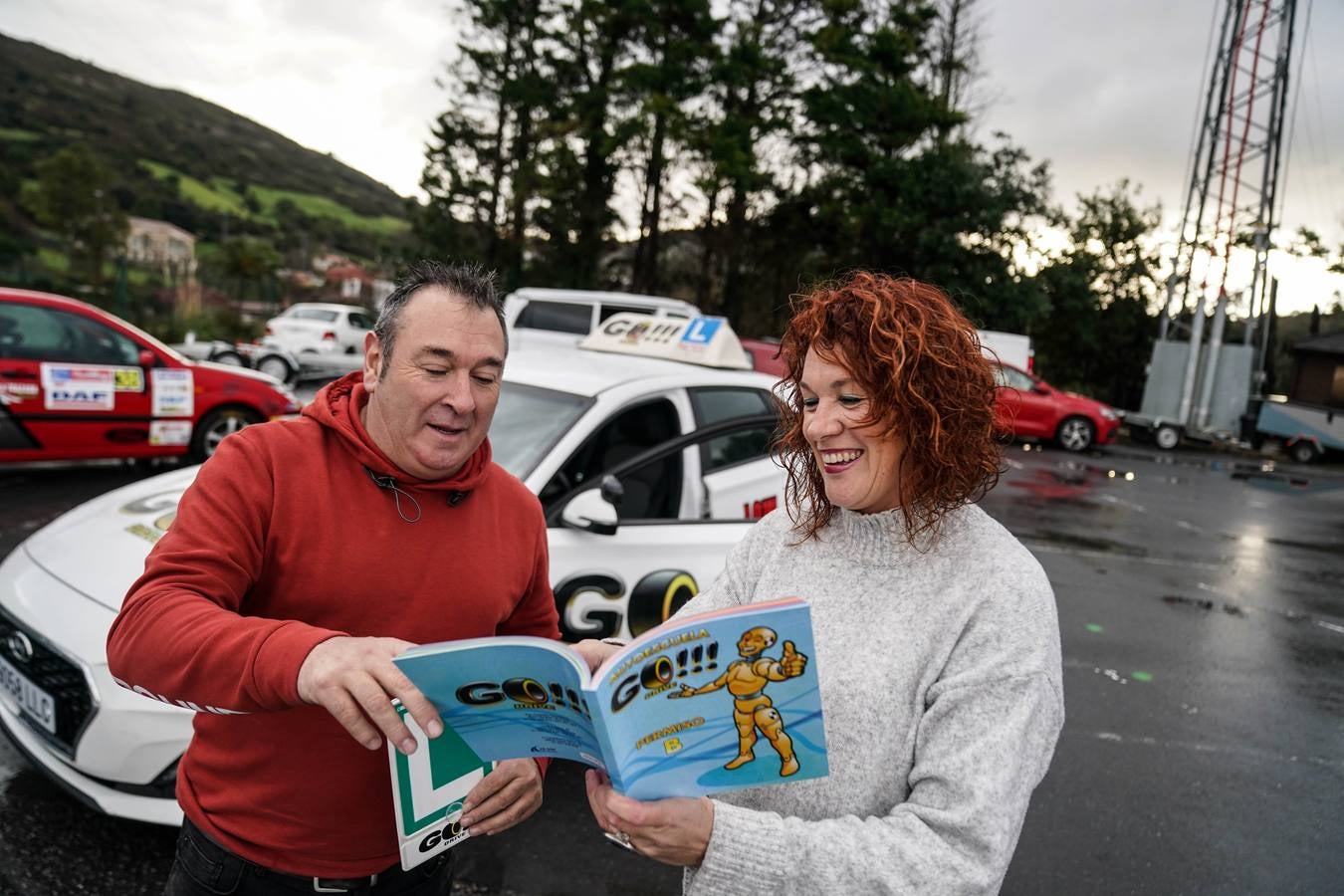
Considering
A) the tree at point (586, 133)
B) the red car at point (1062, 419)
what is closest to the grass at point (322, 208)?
the tree at point (586, 133)

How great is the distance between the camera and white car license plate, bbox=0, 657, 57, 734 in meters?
2.75

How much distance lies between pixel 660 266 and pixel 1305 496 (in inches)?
634

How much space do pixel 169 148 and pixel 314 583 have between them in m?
101

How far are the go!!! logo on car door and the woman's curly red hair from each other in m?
2.11

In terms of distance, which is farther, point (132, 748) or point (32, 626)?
point (32, 626)

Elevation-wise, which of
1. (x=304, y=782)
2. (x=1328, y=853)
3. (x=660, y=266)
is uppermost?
(x=660, y=266)

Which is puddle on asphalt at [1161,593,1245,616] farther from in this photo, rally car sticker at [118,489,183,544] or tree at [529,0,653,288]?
tree at [529,0,653,288]

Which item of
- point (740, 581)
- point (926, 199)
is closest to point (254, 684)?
point (740, 581)

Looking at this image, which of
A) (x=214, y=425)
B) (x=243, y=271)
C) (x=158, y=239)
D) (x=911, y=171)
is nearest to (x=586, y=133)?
(x=911, y=171)

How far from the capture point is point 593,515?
332 cm

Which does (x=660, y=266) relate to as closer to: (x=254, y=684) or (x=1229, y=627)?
(x=1229, y=627)

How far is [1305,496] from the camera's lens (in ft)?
48.5

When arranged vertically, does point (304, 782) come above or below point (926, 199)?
below

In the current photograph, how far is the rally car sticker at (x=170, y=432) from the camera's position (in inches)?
308
